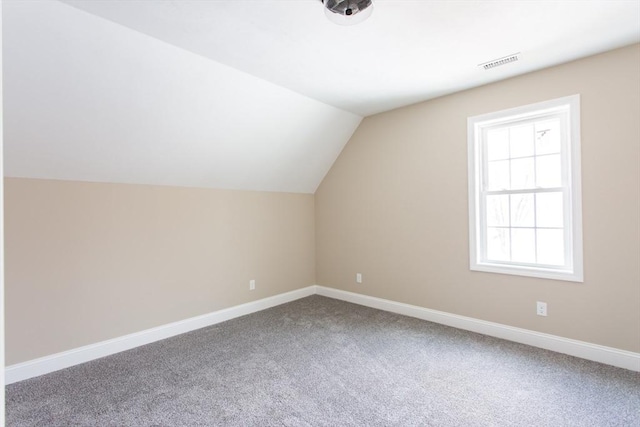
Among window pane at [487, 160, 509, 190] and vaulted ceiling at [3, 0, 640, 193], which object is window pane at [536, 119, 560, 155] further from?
vaulted ceiling at [3, 0, 640, 193]

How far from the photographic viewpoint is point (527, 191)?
3.22 m

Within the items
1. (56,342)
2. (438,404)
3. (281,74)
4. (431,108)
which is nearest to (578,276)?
(438,404)

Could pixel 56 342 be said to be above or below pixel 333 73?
below

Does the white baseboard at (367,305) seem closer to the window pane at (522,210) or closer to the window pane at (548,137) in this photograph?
the window pane at (522,210)

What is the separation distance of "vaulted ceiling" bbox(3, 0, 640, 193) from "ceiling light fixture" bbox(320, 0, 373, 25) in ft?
0.56

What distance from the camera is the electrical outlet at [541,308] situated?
119 inches

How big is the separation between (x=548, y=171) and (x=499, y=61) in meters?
1.11

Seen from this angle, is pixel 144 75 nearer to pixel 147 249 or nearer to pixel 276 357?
pixel 147 249

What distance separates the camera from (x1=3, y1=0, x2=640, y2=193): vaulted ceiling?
6.99ft

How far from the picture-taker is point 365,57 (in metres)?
2.75

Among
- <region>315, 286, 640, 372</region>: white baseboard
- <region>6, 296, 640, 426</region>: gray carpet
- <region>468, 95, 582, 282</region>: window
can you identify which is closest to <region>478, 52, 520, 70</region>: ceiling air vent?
<region>468, 95, 582, 282</region>: window

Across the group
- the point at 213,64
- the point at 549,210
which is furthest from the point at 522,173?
the point at 213,64

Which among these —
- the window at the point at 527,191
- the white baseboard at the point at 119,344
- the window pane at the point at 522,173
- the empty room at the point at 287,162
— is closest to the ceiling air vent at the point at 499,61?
the empty room at the point at 287,162

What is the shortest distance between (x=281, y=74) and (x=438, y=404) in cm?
288
